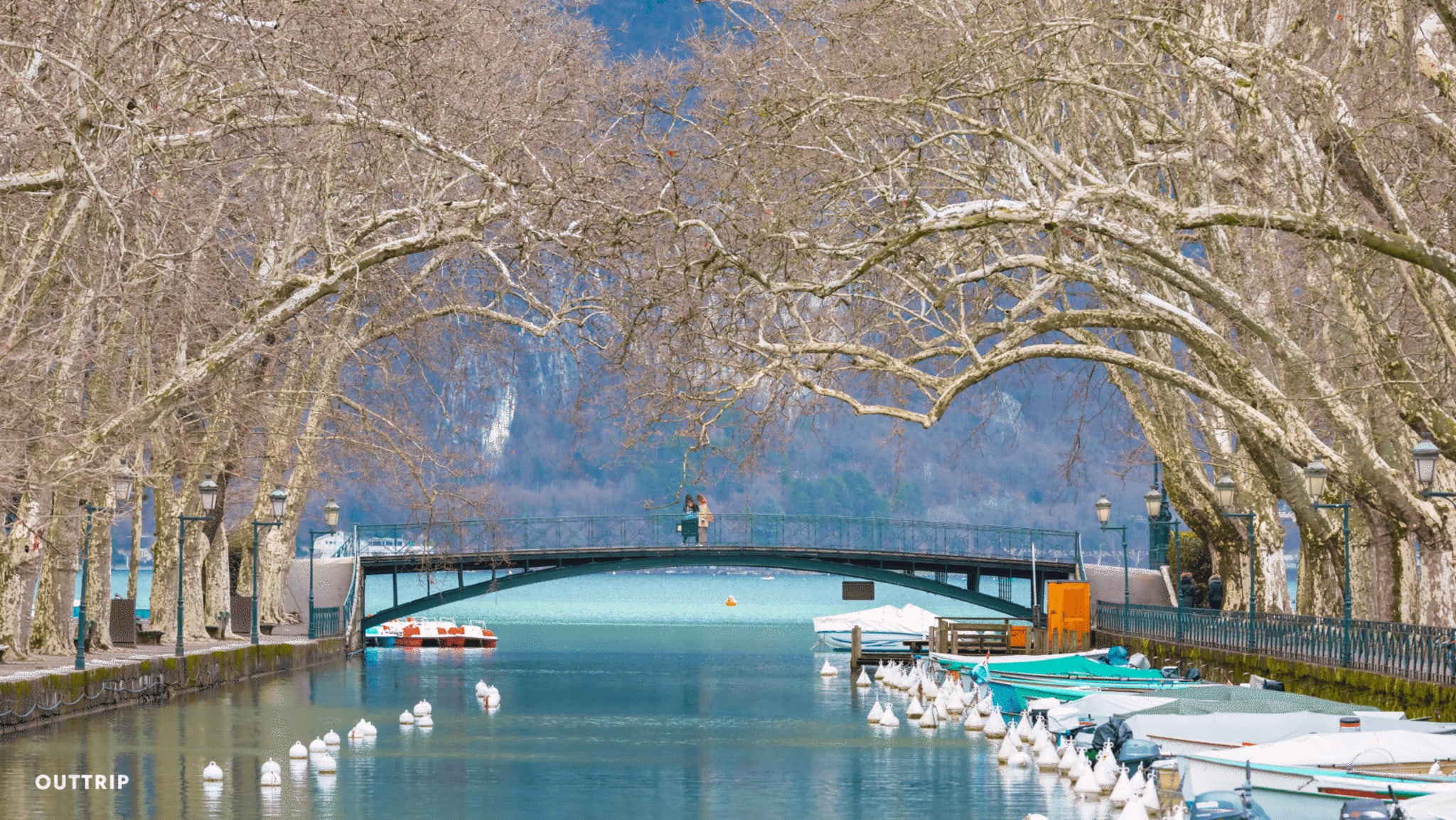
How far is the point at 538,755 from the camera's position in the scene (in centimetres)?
2881

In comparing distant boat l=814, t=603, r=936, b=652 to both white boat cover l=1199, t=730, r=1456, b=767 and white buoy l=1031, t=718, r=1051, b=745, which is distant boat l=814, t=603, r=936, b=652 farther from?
white boat cover l=1199, t=730, r=1456, b=767

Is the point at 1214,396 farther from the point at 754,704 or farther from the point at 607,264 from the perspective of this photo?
the point at 754,704

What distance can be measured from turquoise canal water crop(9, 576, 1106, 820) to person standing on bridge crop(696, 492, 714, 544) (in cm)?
844

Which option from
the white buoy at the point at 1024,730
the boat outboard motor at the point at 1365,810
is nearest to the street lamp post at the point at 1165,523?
the white buoy at the point at 1024,730

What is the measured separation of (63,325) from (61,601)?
8498 mm

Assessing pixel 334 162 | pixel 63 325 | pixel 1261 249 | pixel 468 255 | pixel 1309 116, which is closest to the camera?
pixel 1309 116

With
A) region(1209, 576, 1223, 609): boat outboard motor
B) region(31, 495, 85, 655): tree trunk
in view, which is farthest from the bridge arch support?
region(31, 495, 85, 655): tree trunk

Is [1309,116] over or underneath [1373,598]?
over

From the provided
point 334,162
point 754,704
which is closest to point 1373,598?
point 754,704

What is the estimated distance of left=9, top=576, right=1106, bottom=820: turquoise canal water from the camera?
2230 centimetres

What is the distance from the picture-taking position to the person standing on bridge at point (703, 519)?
59.8m

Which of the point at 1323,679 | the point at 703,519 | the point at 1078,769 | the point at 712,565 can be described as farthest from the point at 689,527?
the point at 1078,769

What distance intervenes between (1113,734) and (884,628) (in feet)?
135

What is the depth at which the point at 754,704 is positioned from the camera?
41562 mm
